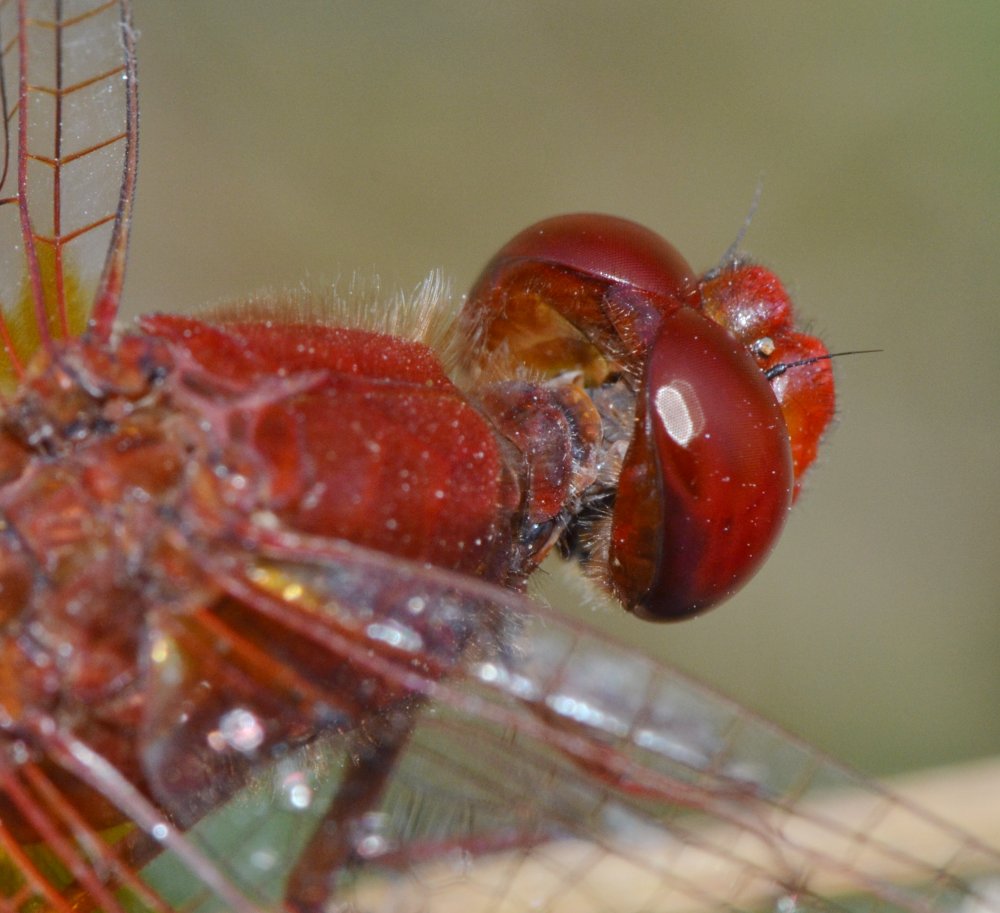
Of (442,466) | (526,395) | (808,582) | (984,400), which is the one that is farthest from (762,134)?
(442,466)

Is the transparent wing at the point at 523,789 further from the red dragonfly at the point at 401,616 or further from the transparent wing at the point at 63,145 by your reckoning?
the transparent wing at the point at 63,145

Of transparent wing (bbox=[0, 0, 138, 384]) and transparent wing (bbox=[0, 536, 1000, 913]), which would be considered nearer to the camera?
transparent wing (bbox=[0, 536, 1000, 913])

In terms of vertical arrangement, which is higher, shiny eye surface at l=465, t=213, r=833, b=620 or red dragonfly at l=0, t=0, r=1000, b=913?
shiny eye surface at l=465, t=213, r=833, b=620

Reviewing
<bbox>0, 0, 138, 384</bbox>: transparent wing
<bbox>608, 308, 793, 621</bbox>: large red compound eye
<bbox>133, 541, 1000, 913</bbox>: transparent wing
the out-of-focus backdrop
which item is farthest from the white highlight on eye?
the out-of-focus backdrop

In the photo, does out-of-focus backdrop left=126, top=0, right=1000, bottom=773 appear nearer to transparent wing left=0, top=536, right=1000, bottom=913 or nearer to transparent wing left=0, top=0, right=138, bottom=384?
transparent wing left=0, top=0, right=138, bottom=384

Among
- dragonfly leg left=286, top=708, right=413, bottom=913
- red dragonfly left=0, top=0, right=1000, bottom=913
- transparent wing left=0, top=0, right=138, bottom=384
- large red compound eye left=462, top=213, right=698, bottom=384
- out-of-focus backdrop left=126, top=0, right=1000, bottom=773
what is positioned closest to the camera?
red dragonfly left=0, top=0, right=1000, bottom=913

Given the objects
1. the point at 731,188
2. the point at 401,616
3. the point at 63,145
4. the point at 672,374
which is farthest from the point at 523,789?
the point at 731,188
